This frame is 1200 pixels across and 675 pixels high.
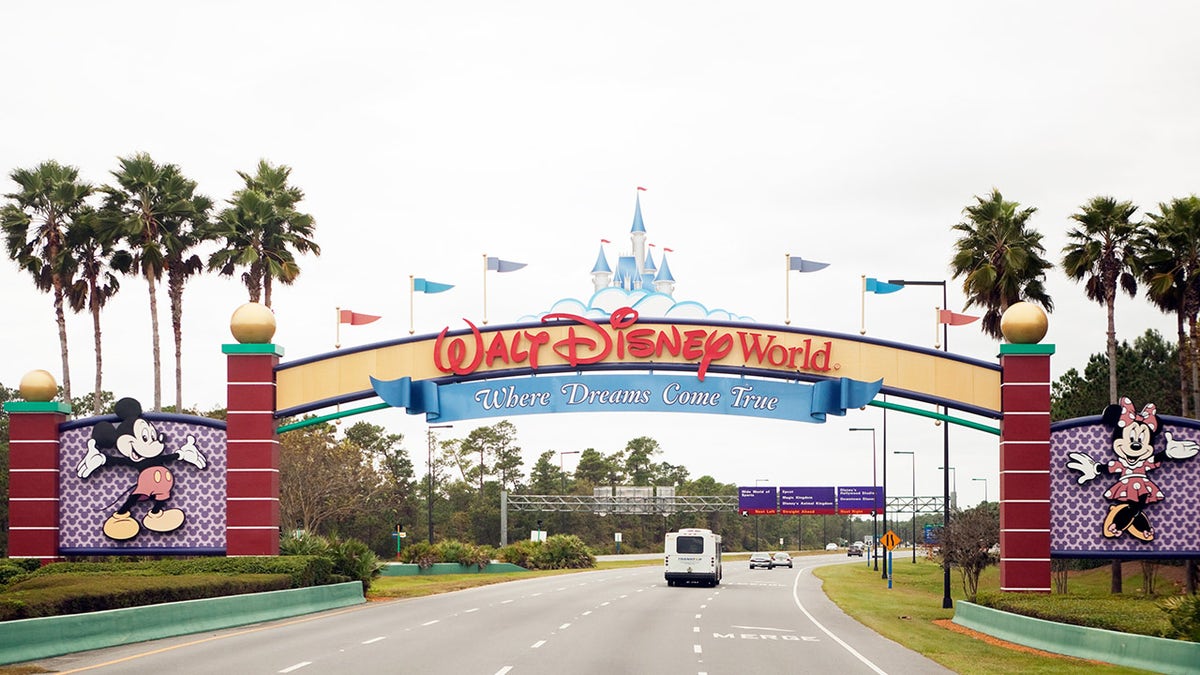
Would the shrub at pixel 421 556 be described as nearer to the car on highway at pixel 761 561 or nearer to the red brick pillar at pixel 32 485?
the car on highway at pixel 761 561

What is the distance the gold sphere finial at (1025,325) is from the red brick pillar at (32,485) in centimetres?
2923

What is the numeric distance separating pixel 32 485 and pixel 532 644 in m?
20.5

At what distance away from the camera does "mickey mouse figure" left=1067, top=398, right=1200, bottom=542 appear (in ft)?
121

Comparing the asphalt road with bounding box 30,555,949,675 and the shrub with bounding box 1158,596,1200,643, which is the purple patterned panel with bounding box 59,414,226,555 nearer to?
the asphalt road with bounding box 30,555,949,675

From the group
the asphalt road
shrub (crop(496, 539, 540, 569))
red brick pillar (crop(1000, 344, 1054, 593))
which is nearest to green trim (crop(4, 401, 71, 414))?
the asphalt road

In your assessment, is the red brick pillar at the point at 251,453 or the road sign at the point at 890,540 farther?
the road sign at the point at 890,540

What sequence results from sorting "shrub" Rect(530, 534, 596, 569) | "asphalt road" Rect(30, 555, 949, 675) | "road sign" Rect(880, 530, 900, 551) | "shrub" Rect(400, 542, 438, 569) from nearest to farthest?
"asphalt road" Rect(30, 555, 949, 675), "road sign" Rect(880, 530, 900, 551), "shrub" Rect(400, 542, 438, 569), "shrub" Rect(530, 534, 596, 569)

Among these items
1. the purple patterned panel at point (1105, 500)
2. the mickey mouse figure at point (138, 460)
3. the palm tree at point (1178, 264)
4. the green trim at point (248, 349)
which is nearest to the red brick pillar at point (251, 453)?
the green trim at point (248, 349)

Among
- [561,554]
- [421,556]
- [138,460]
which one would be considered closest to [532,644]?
[138,460]

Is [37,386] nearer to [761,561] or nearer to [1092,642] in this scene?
[1092,642]

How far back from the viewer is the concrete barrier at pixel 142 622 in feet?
74.6

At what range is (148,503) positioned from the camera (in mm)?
40062

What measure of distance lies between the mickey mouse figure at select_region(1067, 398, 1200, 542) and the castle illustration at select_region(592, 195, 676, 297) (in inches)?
865

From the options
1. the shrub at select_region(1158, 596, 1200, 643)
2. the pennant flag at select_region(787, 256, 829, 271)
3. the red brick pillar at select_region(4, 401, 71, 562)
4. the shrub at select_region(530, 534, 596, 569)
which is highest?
the pennant flag at select_region(787, 256, 829, 271)
